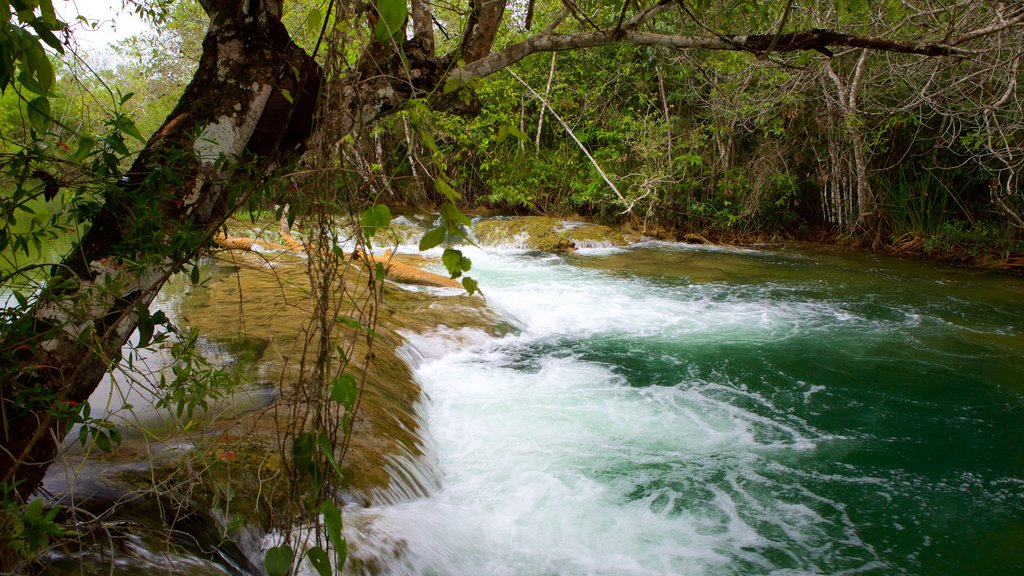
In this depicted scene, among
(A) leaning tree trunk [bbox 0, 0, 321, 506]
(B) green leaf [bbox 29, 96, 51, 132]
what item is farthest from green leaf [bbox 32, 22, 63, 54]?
(A) leaning tree trunk [bbox 0, 0, 321, 506]

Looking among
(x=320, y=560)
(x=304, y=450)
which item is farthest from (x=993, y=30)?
(x=320, y=560)

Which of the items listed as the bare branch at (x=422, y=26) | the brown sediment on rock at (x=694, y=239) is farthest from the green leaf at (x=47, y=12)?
the brown sediment on rock at (x=694, y=239)

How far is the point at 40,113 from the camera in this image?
5.12 ft

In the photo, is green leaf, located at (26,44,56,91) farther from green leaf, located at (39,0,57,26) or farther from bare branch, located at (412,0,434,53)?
bare branch, located at (412,0,434,53)

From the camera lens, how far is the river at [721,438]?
3.69m

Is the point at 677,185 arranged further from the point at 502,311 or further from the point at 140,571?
the point at 140,571

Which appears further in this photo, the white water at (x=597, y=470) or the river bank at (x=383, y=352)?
the white water at (x=597, y=470)

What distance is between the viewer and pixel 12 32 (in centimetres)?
135

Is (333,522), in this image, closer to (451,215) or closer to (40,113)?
(451,215)

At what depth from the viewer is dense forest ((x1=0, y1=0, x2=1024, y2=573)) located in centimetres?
175

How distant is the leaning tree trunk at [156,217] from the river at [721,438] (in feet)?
5.12

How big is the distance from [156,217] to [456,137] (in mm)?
10288

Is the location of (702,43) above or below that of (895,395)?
above

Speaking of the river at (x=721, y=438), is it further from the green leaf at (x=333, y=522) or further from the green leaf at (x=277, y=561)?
the green leaf at (x=333, y=522)
